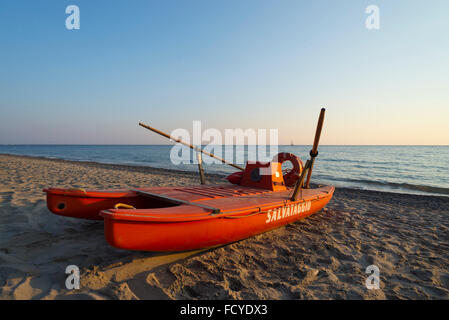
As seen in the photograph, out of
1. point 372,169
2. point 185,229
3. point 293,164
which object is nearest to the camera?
point 185,229

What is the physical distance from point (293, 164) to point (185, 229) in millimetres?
4662

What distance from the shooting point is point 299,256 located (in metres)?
4.10

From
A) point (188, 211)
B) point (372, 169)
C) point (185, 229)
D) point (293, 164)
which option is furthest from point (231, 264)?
point (372, 169)

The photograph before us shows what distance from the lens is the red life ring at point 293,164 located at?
6618 mm

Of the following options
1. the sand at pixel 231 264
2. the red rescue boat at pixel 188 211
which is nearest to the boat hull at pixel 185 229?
the red rescue boat at pixel 188 211

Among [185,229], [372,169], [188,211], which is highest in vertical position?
[188,211]

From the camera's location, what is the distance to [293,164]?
7.18m

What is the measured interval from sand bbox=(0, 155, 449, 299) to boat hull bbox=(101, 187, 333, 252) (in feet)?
0.95

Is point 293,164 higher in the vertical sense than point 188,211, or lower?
higher

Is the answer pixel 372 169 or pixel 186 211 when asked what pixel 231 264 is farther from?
pixel 372 169

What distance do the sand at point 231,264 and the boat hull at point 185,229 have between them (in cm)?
29

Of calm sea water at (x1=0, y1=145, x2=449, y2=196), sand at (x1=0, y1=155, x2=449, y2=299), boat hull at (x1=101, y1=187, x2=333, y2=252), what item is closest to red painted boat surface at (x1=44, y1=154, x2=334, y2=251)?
boat hull at (x1=101, y1=187, x2=333, y2=252)

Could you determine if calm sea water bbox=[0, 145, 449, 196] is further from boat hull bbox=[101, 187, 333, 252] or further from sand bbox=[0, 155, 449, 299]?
boat hull bbox=[101, 187, 333, 252]
